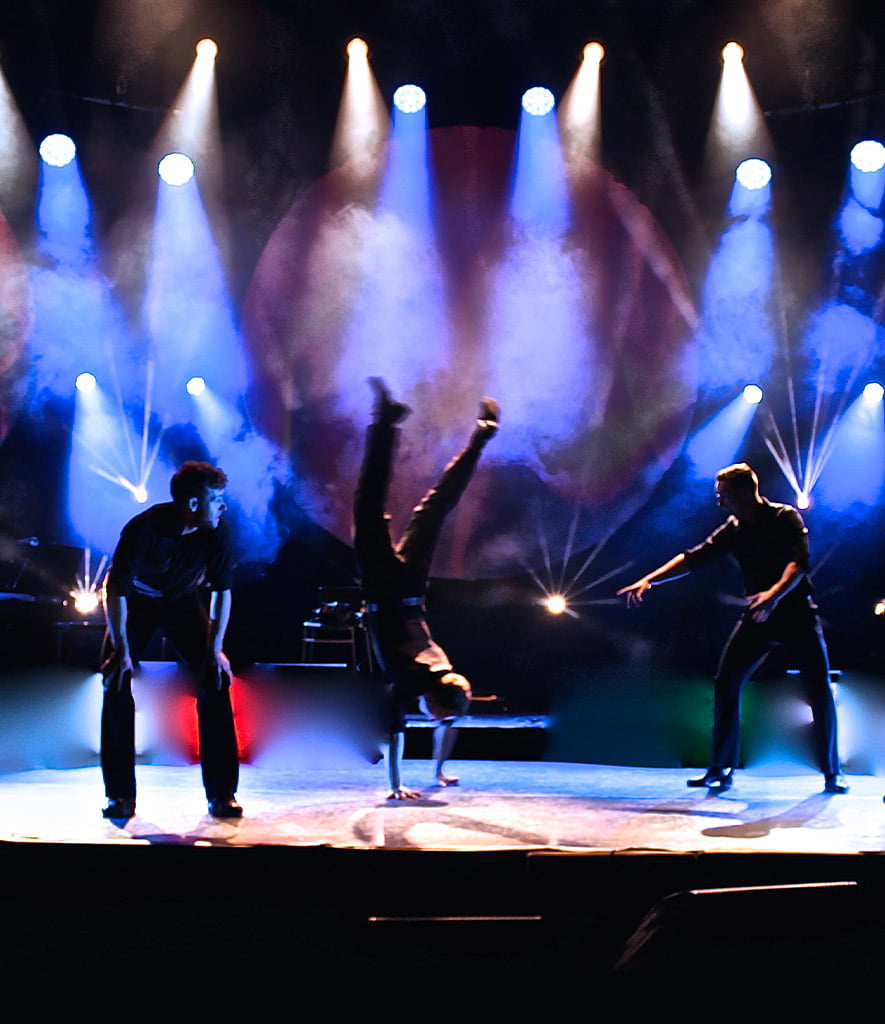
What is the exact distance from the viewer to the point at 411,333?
1029cm

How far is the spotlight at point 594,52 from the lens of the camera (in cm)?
987

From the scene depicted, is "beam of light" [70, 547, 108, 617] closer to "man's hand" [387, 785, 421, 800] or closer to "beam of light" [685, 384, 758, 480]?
"man's hand" [387, 785, 421, 800]

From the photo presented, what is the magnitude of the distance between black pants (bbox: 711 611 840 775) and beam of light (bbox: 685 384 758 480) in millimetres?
4993

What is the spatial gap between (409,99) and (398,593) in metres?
6.98

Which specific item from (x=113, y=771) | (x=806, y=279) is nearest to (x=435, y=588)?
(x=806, y=279)

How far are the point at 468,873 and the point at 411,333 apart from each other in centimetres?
745

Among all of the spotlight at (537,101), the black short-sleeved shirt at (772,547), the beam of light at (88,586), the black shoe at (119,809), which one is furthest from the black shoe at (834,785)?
the spotlight at (537,101)

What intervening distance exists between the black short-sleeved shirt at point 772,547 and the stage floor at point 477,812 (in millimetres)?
1143

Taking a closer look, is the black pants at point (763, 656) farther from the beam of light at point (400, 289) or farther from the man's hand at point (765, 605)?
the beam of light at point (400, 289)

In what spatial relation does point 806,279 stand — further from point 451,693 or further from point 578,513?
point 451,693

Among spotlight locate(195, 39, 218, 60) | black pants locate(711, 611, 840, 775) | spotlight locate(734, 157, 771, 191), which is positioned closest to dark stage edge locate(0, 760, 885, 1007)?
black pants locate(711, 611, 840, 775)

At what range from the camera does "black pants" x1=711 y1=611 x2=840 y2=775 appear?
5.37 m

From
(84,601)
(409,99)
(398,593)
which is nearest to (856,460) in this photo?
(409,99)

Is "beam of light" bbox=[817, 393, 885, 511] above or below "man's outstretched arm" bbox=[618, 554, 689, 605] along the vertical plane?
above
